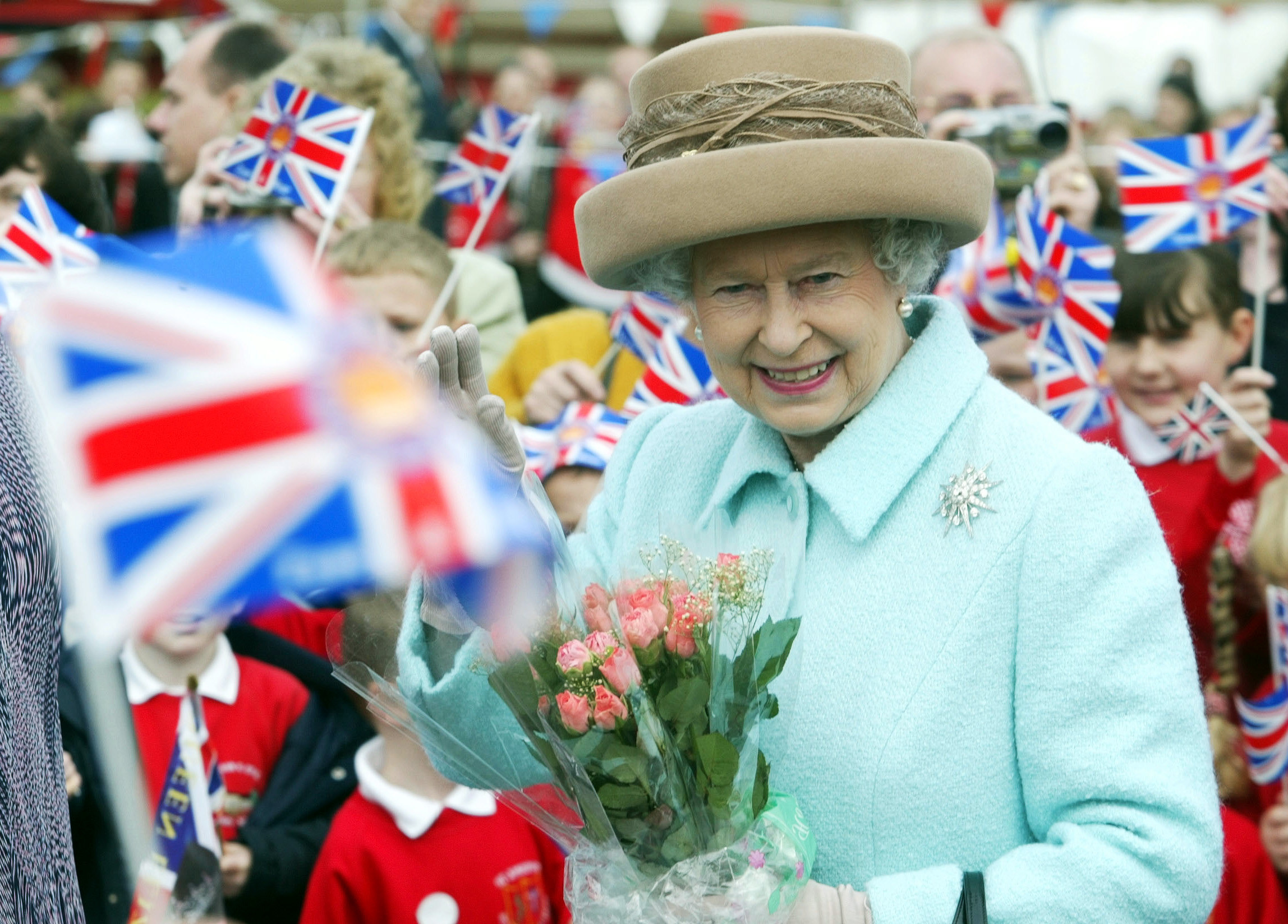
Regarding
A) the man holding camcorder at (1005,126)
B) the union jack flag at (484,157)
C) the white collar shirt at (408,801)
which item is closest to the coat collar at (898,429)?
the white collar shirt at (408,801)

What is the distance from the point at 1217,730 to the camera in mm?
3574

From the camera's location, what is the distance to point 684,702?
1.76 metres

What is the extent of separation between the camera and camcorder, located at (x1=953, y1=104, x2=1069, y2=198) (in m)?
4.16

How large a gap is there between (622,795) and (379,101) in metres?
3.20

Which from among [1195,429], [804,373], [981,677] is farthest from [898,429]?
[1195,429]

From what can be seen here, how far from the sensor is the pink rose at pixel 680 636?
177 cm

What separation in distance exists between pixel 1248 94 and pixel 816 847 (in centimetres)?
1153

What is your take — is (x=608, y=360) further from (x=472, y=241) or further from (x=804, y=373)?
(x=804, y=373)

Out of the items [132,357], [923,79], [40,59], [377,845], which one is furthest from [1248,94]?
[132,357]

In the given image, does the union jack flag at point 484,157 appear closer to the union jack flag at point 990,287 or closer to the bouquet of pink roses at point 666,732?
the union jack flag at point 990,287

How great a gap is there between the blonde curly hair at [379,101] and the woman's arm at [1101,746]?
117 inches

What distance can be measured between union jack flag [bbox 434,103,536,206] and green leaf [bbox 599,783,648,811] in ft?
11.6

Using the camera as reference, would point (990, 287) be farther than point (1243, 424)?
Yes

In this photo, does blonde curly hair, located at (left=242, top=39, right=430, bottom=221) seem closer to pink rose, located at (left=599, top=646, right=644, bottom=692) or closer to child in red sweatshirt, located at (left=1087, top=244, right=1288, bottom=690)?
child in red sweatshirt, located at (left=1087, top=244, right=1288, bottom=690)
